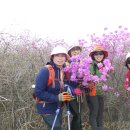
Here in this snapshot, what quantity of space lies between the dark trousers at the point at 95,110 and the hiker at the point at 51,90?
2.76ft

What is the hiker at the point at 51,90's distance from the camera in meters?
4.31

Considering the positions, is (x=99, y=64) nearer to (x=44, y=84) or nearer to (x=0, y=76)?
(x=44, y=84)

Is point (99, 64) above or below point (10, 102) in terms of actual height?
above

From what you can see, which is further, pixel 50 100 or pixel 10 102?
pixel 10 102

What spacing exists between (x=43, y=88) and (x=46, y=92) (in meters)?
0.08

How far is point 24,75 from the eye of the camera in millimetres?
6078

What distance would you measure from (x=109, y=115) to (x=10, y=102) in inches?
81.7

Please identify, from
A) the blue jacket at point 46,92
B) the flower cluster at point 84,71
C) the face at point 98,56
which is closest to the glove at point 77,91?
the flower cluster at point 84,71

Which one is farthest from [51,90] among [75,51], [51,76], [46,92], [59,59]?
[75,51]

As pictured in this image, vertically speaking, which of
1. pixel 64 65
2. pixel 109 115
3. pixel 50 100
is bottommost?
pixel 109 115

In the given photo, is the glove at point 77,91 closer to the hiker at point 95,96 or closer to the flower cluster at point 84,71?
the flower cluster at point 84,71

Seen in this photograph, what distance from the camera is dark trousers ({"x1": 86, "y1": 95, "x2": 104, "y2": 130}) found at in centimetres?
517

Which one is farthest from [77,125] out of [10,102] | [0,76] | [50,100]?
[0,76]

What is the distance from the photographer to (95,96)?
5.20 m
